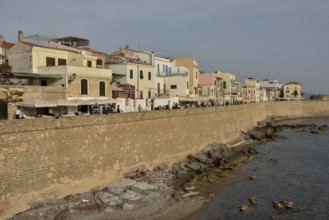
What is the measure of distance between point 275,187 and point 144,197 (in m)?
10.4

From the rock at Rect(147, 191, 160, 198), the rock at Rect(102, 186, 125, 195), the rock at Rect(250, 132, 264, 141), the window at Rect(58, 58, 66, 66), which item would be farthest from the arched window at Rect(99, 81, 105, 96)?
the rock at Rect(250, 132, 264, 141)

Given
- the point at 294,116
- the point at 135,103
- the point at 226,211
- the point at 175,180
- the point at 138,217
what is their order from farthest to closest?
the point at 294,116
the point at 135,103
the point at 175,180
the point at 226,211
the point at 138,217

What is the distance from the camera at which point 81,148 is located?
2148cm

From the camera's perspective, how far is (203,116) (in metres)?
37.7

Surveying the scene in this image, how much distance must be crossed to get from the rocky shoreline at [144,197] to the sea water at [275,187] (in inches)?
31.6

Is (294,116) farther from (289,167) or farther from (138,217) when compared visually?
(138,217)

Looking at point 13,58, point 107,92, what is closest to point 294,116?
point 107,92

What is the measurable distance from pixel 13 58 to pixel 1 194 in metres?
19.3

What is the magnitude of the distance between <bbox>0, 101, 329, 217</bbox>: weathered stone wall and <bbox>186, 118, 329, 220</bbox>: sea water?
5472 mm

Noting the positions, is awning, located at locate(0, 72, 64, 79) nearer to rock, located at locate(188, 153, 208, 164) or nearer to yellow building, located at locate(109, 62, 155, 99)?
yellow building, located at locate(109, 62, 155, 99)

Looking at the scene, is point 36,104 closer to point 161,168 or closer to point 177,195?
point 161,168

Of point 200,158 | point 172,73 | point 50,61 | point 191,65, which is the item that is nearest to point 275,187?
point 200,158

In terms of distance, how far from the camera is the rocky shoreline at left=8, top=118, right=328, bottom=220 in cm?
1825

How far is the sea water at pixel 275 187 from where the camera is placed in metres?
21.2
